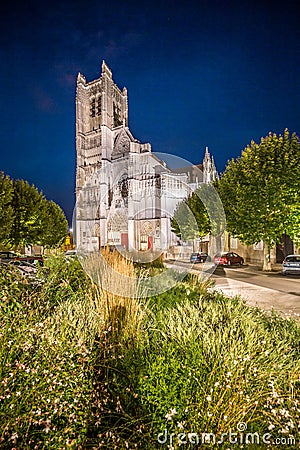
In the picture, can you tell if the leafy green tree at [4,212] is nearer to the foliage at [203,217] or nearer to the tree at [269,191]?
the tree at [269,191]

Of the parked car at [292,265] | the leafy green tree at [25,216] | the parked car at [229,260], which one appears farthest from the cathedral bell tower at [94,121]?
the parked car at [292,265]

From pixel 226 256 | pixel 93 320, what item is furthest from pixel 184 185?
pixel 93 320

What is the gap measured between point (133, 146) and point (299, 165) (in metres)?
49.7

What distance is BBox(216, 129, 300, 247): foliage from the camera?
1947 centimetres

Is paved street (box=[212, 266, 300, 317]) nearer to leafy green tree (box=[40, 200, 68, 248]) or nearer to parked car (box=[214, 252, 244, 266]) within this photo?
parked car (box=[214, 252, 244, 266])

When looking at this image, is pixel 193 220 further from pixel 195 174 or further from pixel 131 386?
pixel 131 386

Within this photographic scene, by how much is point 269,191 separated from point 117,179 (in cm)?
5086

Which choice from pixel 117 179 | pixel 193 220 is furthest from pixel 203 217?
pixel 117 179

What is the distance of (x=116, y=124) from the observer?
256 ft

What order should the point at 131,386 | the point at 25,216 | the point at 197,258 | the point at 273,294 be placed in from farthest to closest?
the point at 197,258 → the point at 25,216 → the point at 273,294 → the point at 131,386

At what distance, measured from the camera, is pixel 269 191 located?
64.2 feet

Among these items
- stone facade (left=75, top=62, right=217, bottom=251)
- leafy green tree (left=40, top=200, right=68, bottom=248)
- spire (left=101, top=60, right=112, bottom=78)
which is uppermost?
spire (left=101, top=60, right=112, bottom=78)

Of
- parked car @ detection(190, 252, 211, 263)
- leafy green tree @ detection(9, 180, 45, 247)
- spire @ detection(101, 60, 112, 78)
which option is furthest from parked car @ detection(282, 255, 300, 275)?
spire @ detection(101, 60, 112, 78)

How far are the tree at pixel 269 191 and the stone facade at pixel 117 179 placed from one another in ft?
87.6
